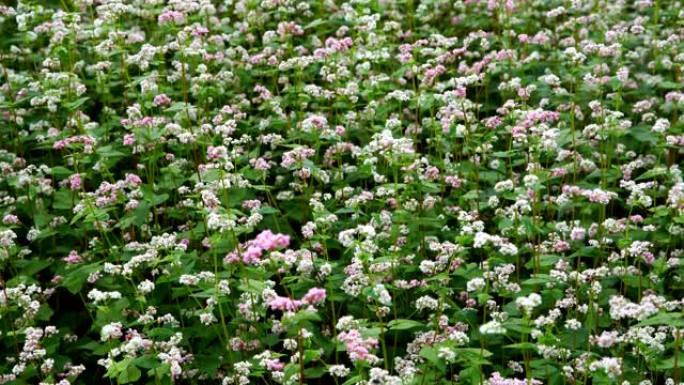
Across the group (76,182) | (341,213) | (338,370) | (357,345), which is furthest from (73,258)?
(357,345)

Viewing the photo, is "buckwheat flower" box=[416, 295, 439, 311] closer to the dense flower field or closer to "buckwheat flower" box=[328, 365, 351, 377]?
the dense flower field

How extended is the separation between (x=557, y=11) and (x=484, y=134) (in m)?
2.12

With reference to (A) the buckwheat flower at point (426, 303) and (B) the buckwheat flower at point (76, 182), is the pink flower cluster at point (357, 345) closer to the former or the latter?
(A) the buckwheat flower at point (426, 303)

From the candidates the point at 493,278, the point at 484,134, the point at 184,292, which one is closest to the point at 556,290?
the point at 493,278

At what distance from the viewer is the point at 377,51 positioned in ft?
27.9

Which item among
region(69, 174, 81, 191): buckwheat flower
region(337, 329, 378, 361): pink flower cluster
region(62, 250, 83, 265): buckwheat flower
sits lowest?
region(62, 250, 83, 265): buckwheat flower

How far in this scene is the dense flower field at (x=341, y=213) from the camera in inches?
217

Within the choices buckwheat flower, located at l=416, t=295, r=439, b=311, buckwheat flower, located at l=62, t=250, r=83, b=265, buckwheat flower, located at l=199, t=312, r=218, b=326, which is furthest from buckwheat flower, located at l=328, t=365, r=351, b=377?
buckwheat flower, located at l=62, t=250, r=83, b=265

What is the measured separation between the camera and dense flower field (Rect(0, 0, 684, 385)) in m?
5.50

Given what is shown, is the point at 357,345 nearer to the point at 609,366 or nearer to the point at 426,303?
the point at 426,303

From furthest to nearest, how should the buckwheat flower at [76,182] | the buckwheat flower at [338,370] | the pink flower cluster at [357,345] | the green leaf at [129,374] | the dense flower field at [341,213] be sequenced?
1. the buckwheat flower at [76,182]
2. the dense flower field at [341,213]
3. the green leaf at [129,374]
4. the buckwheat flower at [338,370]
5. the pink flower cluster at [357,345]

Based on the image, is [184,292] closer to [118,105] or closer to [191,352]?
[191,352]

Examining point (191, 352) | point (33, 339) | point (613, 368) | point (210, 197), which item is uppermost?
point (210, 197)

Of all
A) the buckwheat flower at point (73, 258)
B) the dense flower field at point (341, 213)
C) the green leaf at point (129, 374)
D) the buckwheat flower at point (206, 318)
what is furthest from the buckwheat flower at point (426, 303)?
the buckwheat flower at point (73, 258)
